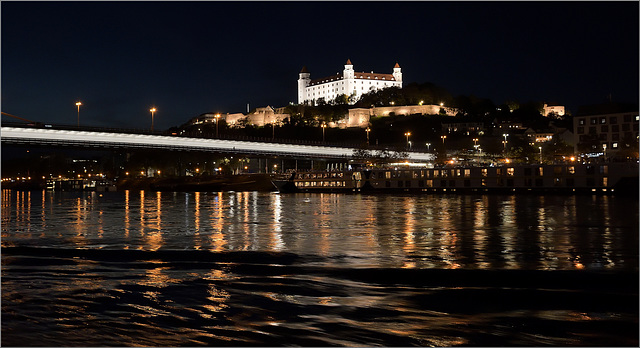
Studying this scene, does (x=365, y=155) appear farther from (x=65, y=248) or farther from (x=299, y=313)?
(x=299, y=313)

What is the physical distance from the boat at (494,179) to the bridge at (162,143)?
22.9 m

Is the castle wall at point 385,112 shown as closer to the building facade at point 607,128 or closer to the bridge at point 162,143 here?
the bridge at point 162,143

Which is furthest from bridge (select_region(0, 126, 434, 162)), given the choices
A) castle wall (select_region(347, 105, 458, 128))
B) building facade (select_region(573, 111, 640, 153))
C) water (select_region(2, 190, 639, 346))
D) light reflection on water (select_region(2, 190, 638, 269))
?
castle wall (select_region(347, 105, 458, 128))

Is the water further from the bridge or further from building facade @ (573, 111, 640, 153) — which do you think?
building facade @ (573, 111, 640, 153)

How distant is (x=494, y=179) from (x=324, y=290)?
52149 mm

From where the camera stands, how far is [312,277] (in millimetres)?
10961

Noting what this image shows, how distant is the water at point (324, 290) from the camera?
710 centimetres

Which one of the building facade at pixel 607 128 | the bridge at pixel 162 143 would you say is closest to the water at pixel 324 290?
the bridge at pixel 162 143

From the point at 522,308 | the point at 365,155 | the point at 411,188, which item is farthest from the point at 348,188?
the point at 522,308

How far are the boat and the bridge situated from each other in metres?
22.9

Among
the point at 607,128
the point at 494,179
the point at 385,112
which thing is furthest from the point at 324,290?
the point at 385,112

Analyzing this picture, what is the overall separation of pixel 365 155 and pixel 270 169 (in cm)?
4306

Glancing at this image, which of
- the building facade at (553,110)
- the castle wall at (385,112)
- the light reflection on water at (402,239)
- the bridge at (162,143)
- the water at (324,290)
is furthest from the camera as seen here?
the building facade at (553,110)

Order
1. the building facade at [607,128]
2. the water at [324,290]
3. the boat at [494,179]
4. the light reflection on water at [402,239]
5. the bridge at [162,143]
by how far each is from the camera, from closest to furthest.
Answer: the water at [324,290]
the light reflection on water at [402,239]
the boat at [494,179]
the bridge at [162,143]
the building facade at [607,128]
